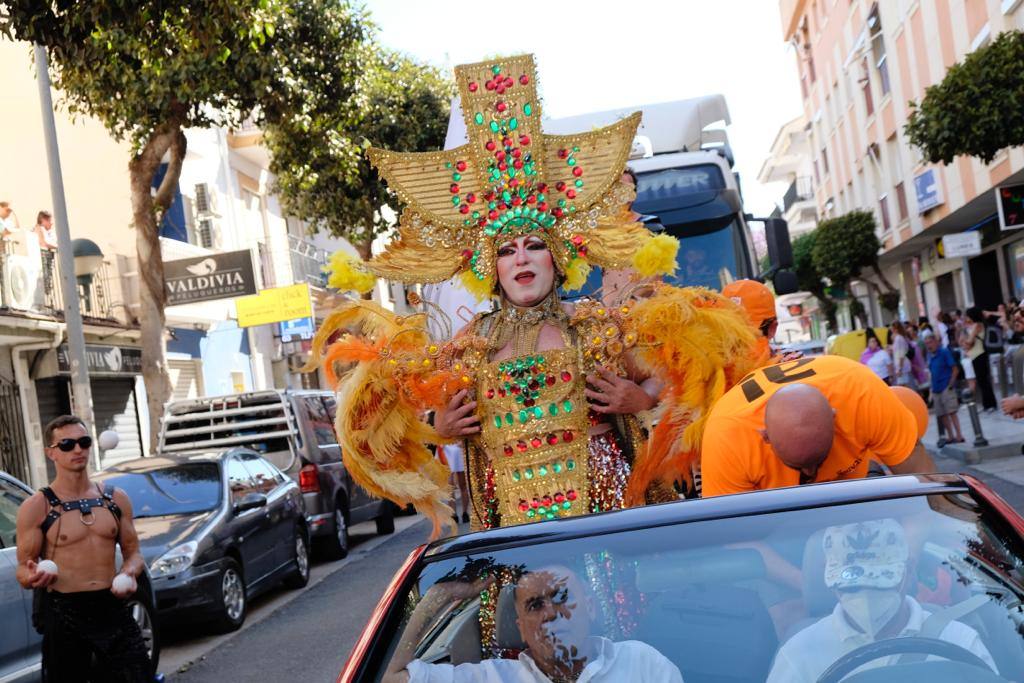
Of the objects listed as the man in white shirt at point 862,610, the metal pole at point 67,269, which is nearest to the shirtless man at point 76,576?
the man in white shirt at point 862,610

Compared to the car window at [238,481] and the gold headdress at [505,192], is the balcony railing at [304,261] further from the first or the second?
the gold headdress at [505,192]

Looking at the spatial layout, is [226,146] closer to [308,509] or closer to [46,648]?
[308,509]

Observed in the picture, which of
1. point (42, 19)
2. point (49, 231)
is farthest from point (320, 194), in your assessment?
point (42, 19)

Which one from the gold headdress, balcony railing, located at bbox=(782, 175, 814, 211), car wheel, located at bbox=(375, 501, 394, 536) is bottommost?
car wheel, located at bbox=(375, 501, 394, 536)

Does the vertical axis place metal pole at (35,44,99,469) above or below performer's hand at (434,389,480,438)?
above

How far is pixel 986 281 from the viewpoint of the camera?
29.7 m

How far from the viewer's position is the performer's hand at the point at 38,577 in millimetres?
5992

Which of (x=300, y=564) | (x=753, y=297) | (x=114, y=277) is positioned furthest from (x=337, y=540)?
(x=114, y=277)

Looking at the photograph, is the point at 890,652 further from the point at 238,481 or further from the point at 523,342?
the point at 238,481

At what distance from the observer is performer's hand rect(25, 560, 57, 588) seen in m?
5.99

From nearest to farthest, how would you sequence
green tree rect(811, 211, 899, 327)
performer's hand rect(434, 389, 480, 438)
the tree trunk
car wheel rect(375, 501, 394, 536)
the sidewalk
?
performer's hand rect(434, 389, 480, 438), the sidewalk, the tree trunk, car wheel rect(375, 501, 394, 536), green tree rect(811, 211, 899, 327)

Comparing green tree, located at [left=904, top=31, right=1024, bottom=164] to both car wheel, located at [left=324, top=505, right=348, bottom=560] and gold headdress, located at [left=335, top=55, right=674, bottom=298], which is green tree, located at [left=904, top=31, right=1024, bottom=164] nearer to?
car wheel, located at [left=324, top=505, right=348, bottom=560]

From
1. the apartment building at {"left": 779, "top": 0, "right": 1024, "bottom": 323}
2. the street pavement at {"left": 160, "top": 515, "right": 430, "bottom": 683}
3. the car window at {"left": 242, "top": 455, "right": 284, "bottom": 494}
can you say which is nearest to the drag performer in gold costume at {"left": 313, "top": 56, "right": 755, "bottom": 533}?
the street pavement at {"left": 160, "top": 515, "right": 430, "bottom": 683}

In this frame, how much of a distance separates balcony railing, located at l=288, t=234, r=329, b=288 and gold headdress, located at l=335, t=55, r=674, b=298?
27933 mm
